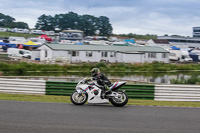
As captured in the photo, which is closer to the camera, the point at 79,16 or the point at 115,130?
the point at 115,130

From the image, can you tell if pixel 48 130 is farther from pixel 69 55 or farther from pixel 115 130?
pixel 69 55

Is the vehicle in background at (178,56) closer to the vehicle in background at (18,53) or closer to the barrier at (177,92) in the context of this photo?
the vehicle in background at (18,53)

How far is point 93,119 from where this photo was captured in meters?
9.62

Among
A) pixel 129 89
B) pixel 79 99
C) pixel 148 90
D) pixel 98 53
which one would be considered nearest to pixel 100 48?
pixel 98 53

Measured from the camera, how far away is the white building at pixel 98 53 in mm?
51075

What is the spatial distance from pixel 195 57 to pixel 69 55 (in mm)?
27704

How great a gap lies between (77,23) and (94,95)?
14069 centimetres

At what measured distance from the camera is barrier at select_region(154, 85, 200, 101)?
15891 mm

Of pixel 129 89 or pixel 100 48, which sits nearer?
pixel 129 89

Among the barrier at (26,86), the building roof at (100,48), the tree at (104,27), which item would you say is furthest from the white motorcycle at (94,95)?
the tree at (104,27)

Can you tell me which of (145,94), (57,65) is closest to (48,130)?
(145,94)

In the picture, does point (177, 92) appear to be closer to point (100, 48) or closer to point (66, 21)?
point (100, 48)

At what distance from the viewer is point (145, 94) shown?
1595 cm

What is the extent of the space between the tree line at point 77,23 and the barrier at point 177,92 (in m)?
124
